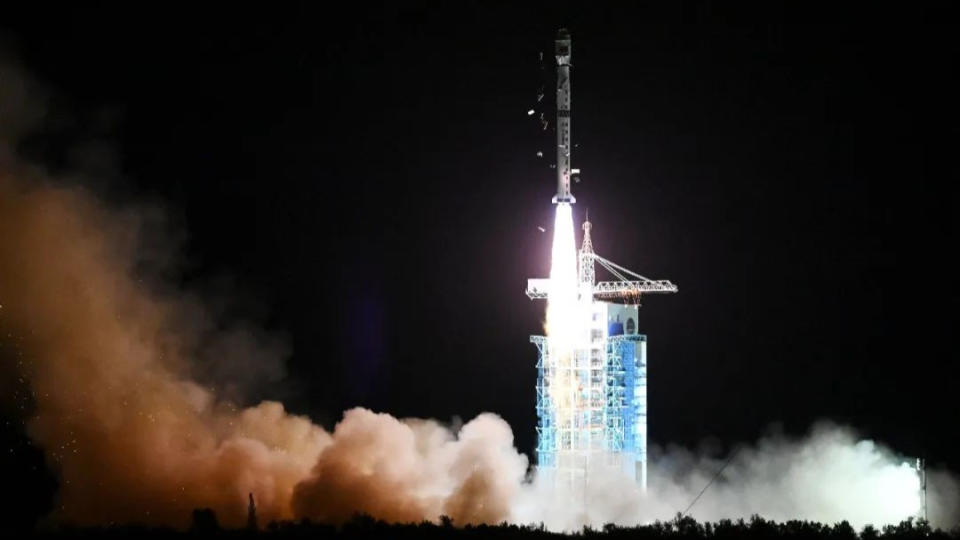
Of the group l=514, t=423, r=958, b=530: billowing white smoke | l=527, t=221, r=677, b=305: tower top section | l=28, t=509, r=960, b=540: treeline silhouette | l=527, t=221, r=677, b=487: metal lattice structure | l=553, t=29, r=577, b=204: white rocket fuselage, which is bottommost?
l=28, t=509, r=960, b=540: treeline silhouette

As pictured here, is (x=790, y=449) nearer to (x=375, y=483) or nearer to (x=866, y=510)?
(x=866, y=510)

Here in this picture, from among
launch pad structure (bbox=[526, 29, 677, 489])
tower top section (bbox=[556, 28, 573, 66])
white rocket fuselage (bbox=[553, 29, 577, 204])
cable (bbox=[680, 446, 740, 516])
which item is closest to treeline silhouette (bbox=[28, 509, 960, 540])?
launch pad structure (bbox=[526, 29, 677, 489])

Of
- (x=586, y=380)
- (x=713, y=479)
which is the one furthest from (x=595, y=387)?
(x=713, y=479)

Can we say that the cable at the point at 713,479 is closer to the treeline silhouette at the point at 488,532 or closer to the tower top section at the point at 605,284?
the tower top section at the point at 605,284

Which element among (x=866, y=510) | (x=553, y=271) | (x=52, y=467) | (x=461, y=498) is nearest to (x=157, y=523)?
(x=52, y=467)

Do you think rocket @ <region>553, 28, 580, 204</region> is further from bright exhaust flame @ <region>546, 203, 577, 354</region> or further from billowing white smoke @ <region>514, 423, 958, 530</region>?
billowing white smoke @ <region>514, 423, 958, 530</region>

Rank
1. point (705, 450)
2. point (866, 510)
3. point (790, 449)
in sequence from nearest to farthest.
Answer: point (866, 510)
point (790, 449)
point (705, 450)

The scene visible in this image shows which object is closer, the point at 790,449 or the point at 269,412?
the point at 269,412
